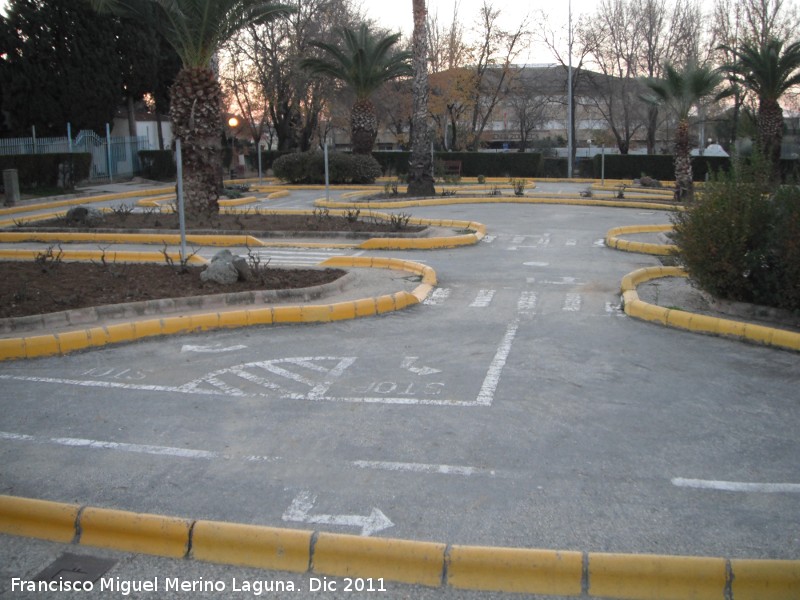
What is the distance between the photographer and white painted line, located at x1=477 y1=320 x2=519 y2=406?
287 inches

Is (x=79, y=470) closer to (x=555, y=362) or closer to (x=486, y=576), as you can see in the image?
(x=486, y=576)

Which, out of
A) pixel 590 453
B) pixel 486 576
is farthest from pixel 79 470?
pixel 590 453

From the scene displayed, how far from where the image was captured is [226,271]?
11414 millimetres

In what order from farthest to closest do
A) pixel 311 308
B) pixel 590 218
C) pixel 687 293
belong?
pixel 590 218
pixel 687 293
pixel 311 308

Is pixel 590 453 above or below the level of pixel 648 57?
below

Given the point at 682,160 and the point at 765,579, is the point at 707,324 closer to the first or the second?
the point at 765,579

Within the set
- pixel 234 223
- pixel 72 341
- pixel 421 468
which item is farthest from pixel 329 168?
pixel 421 468

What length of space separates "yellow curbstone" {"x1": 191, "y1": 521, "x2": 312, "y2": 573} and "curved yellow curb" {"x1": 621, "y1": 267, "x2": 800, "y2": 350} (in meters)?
6.85

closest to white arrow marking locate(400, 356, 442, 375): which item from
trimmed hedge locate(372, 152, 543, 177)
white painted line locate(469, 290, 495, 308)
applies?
white painted line locate(469, 290, 495, 308)

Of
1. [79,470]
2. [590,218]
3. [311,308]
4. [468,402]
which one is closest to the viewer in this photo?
[79,470]

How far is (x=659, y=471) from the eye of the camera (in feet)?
18.5

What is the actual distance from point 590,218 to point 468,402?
17.7m

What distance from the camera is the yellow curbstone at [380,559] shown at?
423cm

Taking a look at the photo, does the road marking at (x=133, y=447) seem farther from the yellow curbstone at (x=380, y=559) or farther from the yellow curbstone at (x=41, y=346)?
the yellow curbstone at (x=41, y=346)
